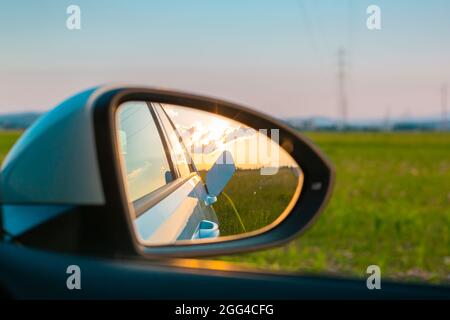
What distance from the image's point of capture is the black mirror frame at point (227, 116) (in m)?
1.57

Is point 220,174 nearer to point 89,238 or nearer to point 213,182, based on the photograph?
point 213,182

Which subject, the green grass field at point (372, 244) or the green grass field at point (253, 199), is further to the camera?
the green grass field at point (372, 244)

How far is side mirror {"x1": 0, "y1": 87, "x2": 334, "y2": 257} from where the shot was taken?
155 cm

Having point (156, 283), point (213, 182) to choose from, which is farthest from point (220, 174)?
point (156, 283)

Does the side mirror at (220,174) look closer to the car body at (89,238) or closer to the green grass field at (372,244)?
the car body at (89,238)

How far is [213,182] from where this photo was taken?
82.8 inches

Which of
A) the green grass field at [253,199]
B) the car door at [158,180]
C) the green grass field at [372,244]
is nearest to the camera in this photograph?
the car door at [158,180]

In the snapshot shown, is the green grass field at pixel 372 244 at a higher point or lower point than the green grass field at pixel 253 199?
lower

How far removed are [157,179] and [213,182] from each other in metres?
0.34

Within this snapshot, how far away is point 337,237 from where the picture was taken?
920cm

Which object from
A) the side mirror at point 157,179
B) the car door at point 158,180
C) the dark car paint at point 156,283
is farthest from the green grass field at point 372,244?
the dark car paint at point 156,283

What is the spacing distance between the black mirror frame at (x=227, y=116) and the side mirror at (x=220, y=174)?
18cm

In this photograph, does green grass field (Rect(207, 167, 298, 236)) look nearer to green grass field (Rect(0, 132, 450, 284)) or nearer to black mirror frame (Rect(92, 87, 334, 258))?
black mirror frame (Rect(92, 87, 334, 258))

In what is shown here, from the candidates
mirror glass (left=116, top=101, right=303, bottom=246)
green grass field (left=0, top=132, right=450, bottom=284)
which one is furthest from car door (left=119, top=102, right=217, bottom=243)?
green grass field (left=0, top=132, right=450, bottom=284)
